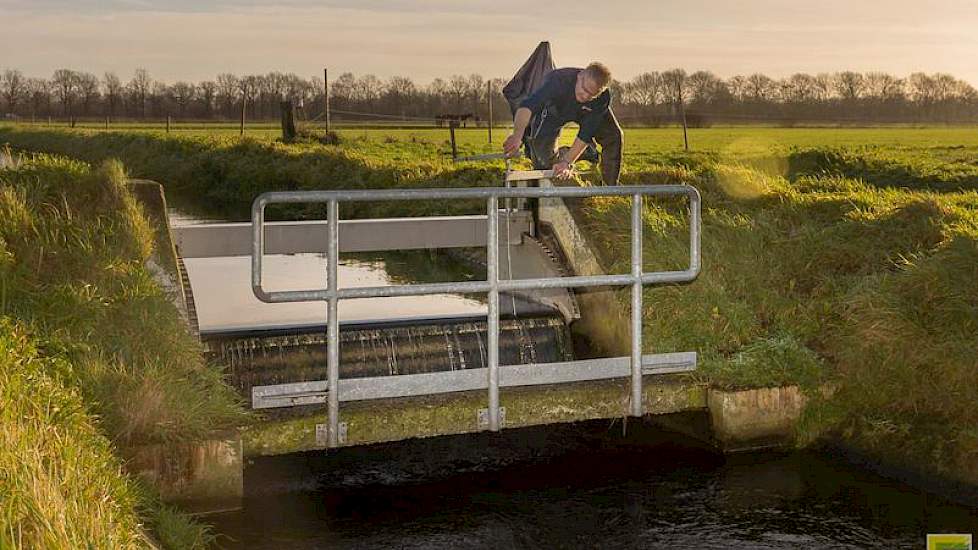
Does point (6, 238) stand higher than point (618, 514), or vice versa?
point (6, 238)

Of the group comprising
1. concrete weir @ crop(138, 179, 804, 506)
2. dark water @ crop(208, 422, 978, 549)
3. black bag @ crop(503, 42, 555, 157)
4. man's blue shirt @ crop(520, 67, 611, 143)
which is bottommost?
dark water @ crop(208, 422, 978, 549)

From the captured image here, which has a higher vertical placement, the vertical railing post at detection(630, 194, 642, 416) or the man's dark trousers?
the man's dark trousers

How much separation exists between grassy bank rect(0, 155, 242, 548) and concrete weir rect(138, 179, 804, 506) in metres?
0.30

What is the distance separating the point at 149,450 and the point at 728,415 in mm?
4341

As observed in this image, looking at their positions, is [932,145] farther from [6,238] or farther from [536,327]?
[6,238]

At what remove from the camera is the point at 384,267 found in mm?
19422

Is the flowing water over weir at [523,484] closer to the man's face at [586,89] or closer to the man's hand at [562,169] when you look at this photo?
the man's hand at [562,169]

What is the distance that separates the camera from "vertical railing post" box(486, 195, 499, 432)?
801 cm

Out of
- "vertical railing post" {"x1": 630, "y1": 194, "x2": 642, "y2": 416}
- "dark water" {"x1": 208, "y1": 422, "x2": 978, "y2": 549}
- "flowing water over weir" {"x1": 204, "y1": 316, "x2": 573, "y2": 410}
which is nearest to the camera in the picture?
"dark water" {"x1": 208, "y1": 422, "x2": 978, "y2": 549}

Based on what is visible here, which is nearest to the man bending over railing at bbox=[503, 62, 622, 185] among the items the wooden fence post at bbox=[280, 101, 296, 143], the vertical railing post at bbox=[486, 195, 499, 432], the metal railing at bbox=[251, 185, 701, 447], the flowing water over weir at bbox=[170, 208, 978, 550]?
the flowing water over weir at bbox=[170, 208, 978, 550]

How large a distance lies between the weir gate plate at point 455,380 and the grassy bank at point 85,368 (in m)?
0.36

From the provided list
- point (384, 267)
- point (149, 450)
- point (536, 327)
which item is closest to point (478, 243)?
point (536, 327)

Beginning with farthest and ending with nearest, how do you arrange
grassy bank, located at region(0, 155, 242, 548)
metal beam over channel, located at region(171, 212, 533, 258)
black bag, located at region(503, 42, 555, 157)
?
black bag, located at region(503, 42, 555, 157), metal beam over channel, located at region(171, 212, 533, 258), grassy bank, located at region(0, 155, 242, 548)

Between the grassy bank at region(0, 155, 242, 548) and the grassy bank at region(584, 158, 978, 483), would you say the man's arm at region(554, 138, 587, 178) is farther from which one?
the grassy bank at region(0, 155, 242, 548)
